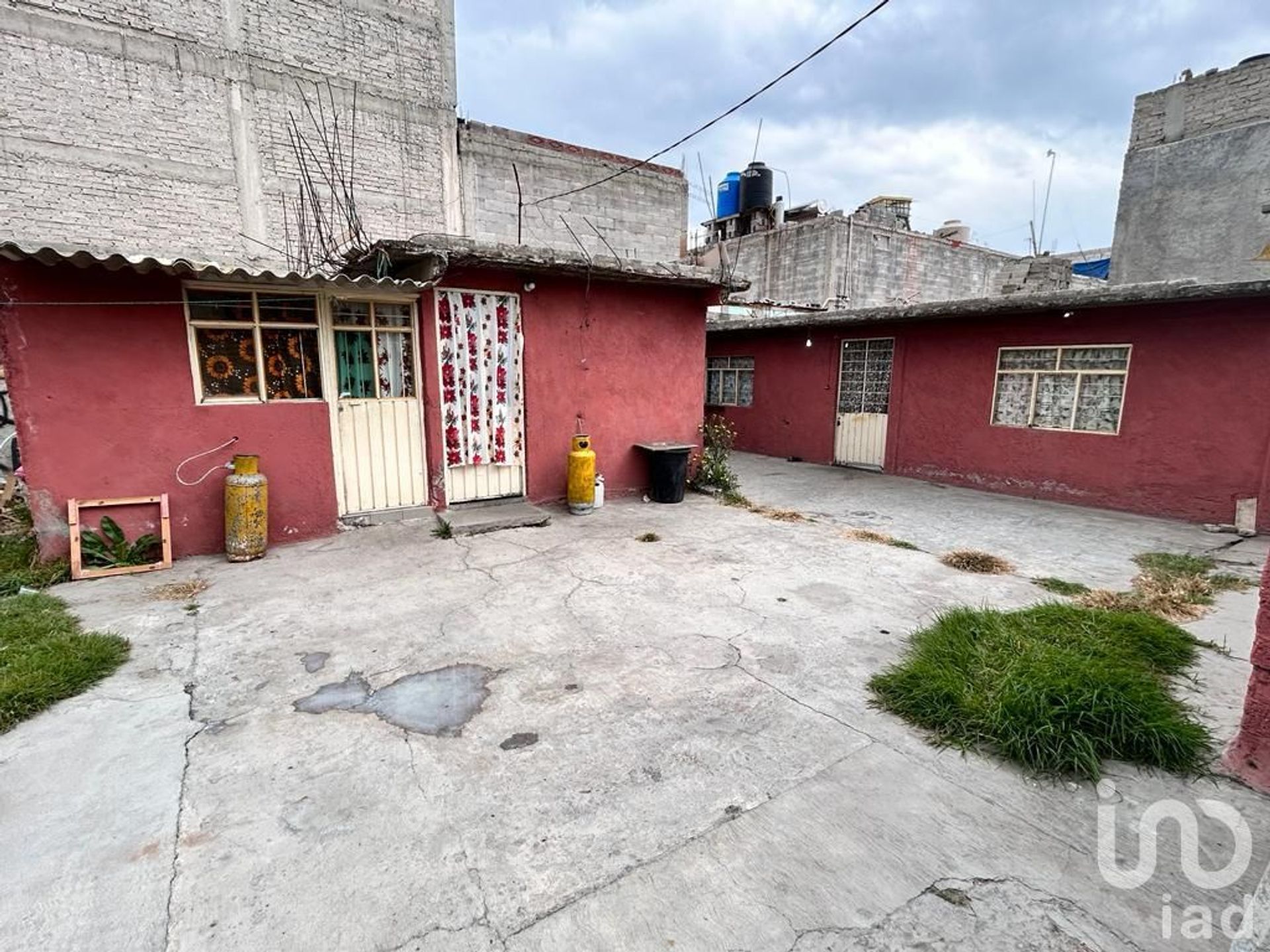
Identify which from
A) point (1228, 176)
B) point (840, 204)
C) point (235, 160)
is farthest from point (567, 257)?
point (840, 204)

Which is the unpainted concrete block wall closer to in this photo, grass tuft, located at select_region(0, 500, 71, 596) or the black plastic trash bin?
the black plastic trash bin

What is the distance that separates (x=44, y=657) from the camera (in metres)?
3.25

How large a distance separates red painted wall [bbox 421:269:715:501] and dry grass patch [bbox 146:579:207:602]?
243cm

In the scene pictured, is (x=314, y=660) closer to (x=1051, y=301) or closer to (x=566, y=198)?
(x=1051, y=301)

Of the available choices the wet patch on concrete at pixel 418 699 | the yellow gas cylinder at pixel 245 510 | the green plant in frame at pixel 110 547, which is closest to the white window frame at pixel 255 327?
the yellow gas cylinder at pixel 245 510

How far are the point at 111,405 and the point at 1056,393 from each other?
1106 centimetres

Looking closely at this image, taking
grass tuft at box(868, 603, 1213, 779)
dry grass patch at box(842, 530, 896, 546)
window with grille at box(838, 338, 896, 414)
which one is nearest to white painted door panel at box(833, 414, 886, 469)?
window with grille at box(838, 338, 896, 414)

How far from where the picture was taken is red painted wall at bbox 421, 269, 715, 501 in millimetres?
6754

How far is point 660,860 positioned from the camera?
79.0 inches

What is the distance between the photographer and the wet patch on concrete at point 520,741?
104 inches

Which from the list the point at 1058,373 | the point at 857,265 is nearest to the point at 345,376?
the point at 1058,373

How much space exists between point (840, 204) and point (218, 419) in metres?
16.8

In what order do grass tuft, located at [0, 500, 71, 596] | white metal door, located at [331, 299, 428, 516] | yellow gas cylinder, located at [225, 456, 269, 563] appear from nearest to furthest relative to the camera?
grass tuft, located at [0, 500, 71, 596]
yellow gas cylinder, located at [225, 456, 269, 563]
white metal door, located at [331, 299, 428, 516]

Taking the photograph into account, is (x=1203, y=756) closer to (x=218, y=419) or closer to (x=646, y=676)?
(x=646, y=676)
